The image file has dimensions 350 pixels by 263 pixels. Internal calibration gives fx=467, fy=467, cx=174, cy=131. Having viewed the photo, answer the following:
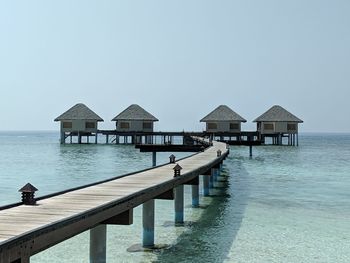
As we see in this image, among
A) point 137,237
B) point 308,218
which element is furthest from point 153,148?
point 137,237

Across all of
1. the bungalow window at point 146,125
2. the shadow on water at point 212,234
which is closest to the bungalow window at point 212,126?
the bungalow window at point 146,125

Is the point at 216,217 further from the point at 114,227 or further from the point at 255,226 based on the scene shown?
the point at 114,227

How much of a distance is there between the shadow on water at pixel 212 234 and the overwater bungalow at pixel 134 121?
1896 inches

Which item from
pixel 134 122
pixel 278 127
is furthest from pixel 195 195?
pixel 278 127

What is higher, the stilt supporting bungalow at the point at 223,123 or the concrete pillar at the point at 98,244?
the stilt supporting bungalow at the point at 223,123

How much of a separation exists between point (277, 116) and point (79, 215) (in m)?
63.0

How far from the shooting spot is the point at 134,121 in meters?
66.8

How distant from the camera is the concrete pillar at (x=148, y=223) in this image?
395 inches

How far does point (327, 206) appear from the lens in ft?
56.1

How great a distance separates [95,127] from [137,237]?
5887 cm

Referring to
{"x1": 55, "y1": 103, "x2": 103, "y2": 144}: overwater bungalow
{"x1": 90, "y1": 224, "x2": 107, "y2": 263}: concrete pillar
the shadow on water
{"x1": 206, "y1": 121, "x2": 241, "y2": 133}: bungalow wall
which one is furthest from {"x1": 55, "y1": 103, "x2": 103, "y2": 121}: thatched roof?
{"x1": 90, "y1": 224, "x2": 107, "y2": 263}: concrete pillar

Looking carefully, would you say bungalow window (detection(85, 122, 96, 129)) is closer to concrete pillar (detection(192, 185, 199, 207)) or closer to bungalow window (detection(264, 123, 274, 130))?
bungalow window (detection(264, 123, 274, 130))

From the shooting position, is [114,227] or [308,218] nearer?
[114,227]

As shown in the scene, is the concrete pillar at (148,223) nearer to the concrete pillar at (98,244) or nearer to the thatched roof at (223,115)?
the concrete pillar at (98,244)
